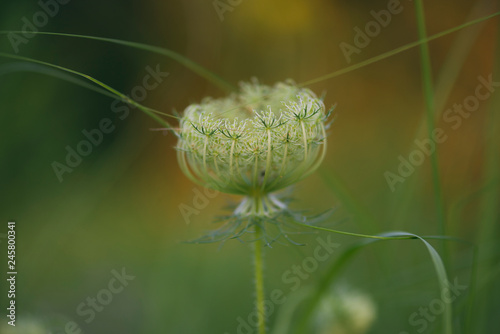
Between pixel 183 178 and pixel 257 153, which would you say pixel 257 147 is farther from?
pixel 183 178

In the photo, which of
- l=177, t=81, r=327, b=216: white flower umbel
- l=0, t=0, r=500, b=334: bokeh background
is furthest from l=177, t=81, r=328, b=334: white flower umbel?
l=0, t=0, r=500, b=334: bokeh background

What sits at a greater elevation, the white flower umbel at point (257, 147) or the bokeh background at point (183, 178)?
the bokeh background at point (183, 178)

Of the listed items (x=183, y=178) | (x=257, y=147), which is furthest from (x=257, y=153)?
(x=183, y=178)

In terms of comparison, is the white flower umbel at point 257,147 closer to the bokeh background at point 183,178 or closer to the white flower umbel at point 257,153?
the white flower umbel at point 257,153

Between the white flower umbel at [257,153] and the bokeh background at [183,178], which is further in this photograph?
the bokeh background at [183,178]

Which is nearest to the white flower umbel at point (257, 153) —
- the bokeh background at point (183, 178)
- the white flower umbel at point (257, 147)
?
the white flower umbel at point (257, 147)

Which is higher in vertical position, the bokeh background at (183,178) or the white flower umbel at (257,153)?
the bokeh background at (183,178)

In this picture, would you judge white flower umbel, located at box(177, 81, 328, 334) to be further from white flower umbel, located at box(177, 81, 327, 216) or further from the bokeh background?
the bokeh background
